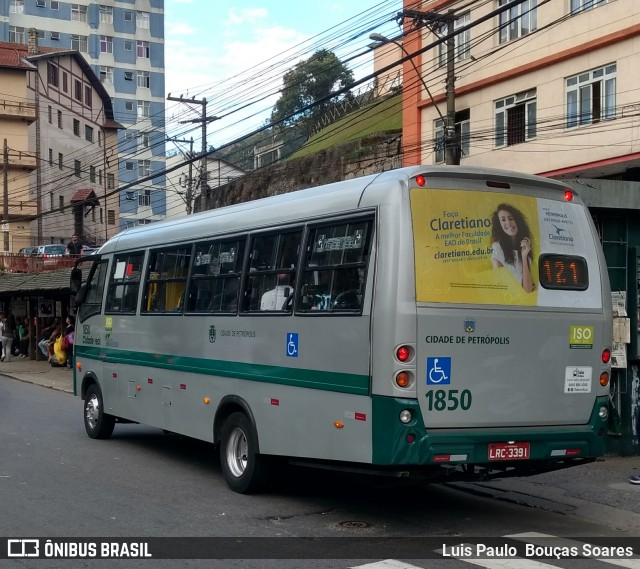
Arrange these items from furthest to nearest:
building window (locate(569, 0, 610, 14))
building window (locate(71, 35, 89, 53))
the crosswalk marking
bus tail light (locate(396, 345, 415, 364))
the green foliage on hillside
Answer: building window (locate(71, 35, 89, 53))
the green foliage on hillside
building window (locate(569, 0, 610, 14))
bus tail light (locate(396, 345, 415, 364))
the crosswalk marking

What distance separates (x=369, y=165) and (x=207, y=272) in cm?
2674

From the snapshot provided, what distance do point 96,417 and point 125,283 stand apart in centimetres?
231

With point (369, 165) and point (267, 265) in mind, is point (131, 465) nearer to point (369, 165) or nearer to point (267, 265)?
point (267, 265)

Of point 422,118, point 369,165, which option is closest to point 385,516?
point 422,118

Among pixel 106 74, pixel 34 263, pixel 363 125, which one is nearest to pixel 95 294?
pixel 34 263

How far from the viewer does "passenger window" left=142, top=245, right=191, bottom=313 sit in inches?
404

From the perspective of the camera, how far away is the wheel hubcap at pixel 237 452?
29.1 feet

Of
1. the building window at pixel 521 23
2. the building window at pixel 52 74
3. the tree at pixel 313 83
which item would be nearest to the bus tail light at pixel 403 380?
the building window at pixel 521 23

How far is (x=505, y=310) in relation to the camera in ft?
23.9

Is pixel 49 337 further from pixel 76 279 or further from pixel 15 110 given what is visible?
pixel 15 110

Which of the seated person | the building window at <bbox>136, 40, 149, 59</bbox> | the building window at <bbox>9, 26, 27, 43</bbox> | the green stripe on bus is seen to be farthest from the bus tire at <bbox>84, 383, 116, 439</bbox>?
the building window at <bbox>136, 40, 149, 59</bbox>

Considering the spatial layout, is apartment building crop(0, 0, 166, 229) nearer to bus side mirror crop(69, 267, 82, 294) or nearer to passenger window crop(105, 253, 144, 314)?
bus side mirror crop(69, 267, 82, 294)

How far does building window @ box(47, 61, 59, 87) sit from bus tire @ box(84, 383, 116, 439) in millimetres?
52998

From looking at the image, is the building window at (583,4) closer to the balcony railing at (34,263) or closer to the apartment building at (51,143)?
the balcony railing at (34,263)
